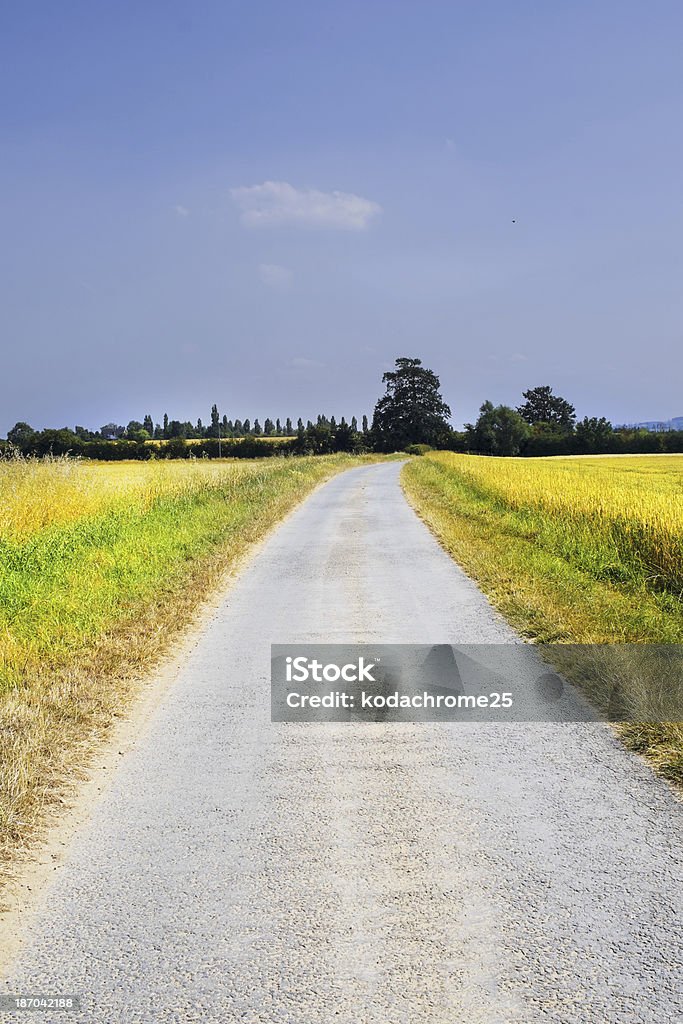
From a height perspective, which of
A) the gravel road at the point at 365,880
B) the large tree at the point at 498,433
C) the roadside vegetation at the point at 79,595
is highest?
the large tree at the point at 498,433

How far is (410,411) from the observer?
104250 mm

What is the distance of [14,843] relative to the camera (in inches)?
142

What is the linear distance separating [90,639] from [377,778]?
12.0ft

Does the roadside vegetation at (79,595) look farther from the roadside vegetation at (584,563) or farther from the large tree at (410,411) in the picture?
the large tree at (410,411)

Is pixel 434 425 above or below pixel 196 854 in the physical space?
above

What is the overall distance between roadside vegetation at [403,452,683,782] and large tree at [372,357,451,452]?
8235cm

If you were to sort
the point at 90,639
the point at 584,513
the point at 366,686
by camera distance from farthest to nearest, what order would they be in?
the point at 584,513 → the point at 90,639 → the point at 366,686

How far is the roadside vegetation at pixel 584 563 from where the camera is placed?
712 cm

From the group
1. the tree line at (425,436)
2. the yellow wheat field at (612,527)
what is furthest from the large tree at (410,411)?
the yellow wheat field at (612,527)

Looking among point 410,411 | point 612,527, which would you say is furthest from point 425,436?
point 612,527

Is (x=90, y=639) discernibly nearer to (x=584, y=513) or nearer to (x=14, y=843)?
(x=14, y=843)

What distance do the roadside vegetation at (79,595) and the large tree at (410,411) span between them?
8270 cm

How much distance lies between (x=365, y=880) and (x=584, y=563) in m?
8.53

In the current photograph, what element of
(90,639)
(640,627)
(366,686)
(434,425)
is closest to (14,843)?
(366,686)
